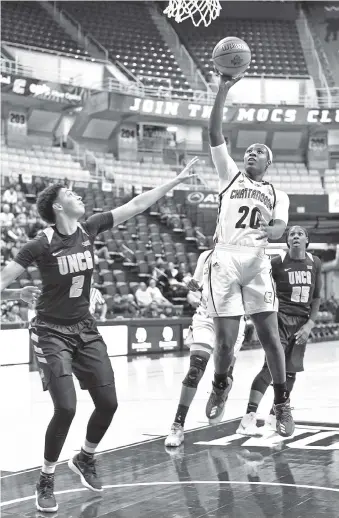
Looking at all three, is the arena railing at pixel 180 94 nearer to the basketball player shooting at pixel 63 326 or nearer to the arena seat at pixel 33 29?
the arena seat at pixel 33 29

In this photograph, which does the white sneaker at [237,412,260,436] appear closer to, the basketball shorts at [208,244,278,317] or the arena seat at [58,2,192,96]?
the basketball shorts at [208,244,278,317]

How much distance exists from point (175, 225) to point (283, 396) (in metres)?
19.2

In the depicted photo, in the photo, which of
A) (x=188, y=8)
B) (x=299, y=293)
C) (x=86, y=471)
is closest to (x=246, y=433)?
(x=299, y=293)

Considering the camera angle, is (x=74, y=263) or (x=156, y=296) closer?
(x=74, y=263)

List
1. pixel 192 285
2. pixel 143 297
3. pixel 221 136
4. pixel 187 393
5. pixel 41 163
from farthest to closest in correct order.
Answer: pixel 41 163 < pixel 143 297 < pixel 187 393 < pixel 192 285 < pixel 221 136

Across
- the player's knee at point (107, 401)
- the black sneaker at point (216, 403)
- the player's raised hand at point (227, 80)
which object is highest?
the player's raised hand at point (227, 80)

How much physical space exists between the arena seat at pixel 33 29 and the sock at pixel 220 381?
85.2 feet

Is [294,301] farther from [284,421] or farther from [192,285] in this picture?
[284,421]

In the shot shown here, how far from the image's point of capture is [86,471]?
5.12m

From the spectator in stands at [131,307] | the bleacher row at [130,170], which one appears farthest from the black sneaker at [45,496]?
the bleacher row at [130,170]

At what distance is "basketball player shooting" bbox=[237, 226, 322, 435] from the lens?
7.34 m

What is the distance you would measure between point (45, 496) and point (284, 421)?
1.91m

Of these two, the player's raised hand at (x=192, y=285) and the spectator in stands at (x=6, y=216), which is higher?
the spectator in stands at (x=6, y=216)

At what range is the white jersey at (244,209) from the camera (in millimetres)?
5648
